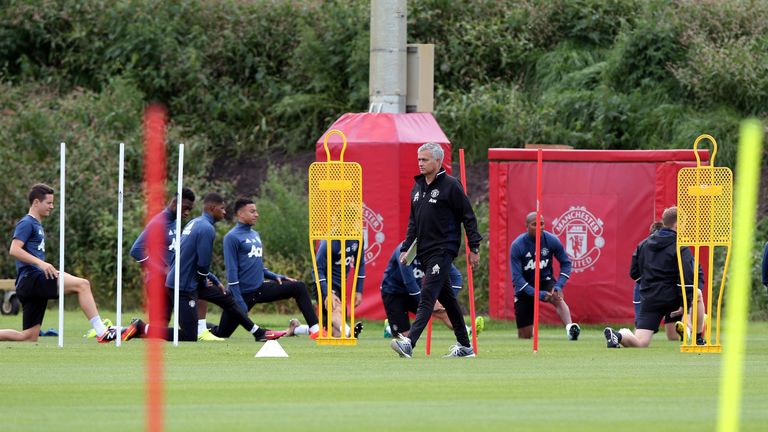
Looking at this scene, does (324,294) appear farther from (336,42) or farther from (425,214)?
(336,42)

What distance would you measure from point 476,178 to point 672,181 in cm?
726

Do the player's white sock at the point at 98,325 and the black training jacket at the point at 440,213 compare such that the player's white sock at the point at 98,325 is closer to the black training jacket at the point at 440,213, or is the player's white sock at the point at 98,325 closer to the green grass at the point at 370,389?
the green grass at the point at 370,389

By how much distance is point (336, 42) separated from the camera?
1346 inches

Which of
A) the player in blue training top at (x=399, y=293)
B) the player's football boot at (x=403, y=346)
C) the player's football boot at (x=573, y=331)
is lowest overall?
the player's football boot at (x=573, y=331)

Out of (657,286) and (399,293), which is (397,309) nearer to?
(399,293)

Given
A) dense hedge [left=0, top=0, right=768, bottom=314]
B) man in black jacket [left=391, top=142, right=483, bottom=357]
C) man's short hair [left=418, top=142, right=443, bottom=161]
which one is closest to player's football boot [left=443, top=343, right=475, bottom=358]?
man in black jacket [left=391, top=142, right=483, bottom=357]

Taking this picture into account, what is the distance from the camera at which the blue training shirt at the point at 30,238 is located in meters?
18.2

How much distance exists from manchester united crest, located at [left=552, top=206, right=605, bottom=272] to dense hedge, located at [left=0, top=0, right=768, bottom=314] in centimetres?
536

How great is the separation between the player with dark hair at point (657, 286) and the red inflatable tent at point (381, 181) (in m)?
6.11

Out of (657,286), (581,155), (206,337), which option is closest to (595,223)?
(581,155)


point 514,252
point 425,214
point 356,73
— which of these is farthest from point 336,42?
point 425,214

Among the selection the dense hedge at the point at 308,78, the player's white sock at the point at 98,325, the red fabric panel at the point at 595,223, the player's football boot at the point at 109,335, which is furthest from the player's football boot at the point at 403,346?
the dense hedge at the point at 308,78

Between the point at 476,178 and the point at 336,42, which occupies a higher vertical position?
the point at 336,42

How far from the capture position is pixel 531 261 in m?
21.8
